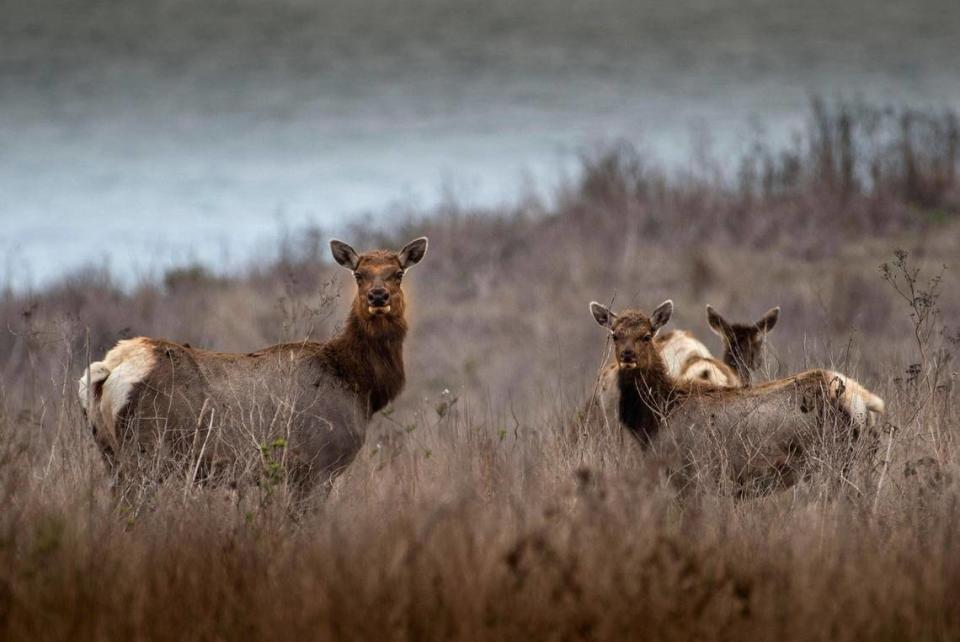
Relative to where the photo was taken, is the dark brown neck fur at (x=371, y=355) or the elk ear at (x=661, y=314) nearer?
the dark brown neck fur at (x=371, y=355)

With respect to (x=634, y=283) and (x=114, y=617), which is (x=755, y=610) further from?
(x=634, y=283)

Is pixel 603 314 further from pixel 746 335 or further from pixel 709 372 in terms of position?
pixel 746 335

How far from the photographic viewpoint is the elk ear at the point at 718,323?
11914mm

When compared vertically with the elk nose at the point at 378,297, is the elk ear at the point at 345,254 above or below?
above

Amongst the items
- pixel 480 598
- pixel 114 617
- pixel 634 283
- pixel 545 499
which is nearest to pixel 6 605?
pixel 114 617

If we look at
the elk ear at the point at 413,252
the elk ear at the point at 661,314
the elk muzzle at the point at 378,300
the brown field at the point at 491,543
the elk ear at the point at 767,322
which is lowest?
the brown field at the point at 491,543

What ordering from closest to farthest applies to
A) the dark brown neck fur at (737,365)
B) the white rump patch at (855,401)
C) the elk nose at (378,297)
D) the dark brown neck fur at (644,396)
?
1. the white rump patch at (855,401)
2. the elk nose at (378,297)
3. the dark brown neck fur at (644,396)
4. the dark brown neck fur at (737,365)

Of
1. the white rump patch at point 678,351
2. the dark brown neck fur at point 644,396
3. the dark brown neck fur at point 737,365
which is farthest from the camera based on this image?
the dark brown neck fur at point 737,365

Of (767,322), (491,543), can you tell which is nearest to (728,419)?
(767,322)

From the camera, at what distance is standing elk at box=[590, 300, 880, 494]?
347 inches

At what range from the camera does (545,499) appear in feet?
24.3

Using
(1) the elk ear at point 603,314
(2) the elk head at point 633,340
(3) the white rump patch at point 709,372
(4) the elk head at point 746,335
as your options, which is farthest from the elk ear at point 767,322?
(2) the elk head at point 633,340

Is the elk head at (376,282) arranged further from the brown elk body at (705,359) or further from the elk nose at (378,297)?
the brown elk body at (705,359)

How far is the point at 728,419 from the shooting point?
360 inches
